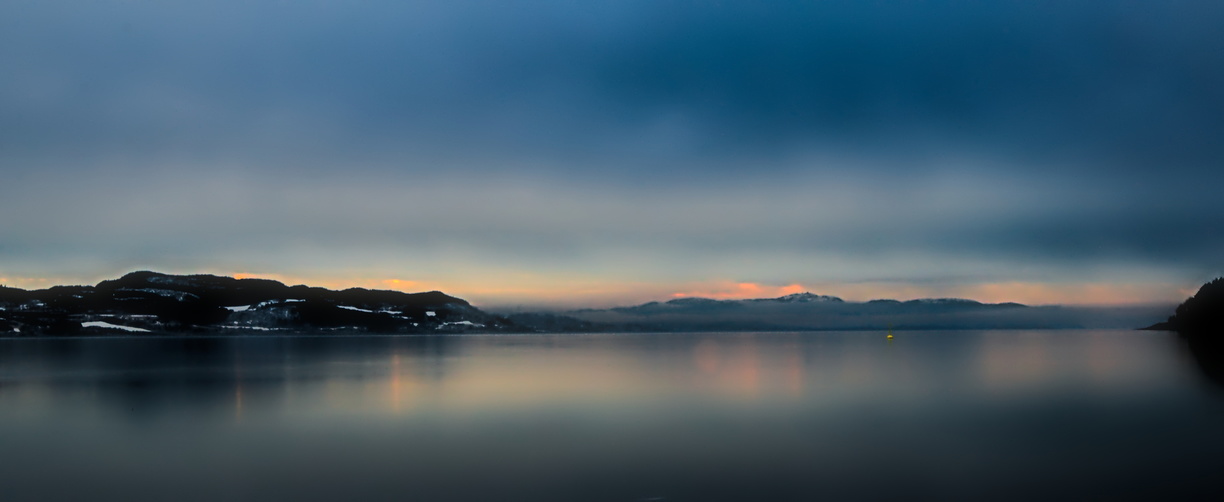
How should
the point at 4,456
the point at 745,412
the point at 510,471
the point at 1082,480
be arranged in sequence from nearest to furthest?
the point at 1082,480 → the point at 510,471 → the point at 4,456 → the point at 745,412

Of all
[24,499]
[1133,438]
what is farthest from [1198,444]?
[24,499]

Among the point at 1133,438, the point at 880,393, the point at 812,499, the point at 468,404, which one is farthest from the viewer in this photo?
the point at 880,393

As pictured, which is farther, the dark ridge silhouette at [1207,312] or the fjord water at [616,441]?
the dark ridge silhouette at [1207,312]

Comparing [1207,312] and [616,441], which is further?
[1207,312]

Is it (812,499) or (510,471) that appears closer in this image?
(812,499)

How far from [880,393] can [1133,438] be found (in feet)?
48.0

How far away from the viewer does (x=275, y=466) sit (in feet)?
58.9

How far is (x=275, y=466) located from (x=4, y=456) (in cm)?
775

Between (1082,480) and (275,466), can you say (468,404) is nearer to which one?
(275,466)

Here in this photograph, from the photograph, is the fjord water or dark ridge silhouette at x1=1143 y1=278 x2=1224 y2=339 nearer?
the fjord water

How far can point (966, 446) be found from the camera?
20.3 meters

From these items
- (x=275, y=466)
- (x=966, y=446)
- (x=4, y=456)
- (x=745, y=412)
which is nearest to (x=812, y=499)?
(x=966, y=446)

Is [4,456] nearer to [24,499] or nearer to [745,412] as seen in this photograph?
[24,499]

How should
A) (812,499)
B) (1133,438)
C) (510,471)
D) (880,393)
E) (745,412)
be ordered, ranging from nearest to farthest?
(812,499) → (510,471) → (1133,438) → (745,412) → (880,393)
